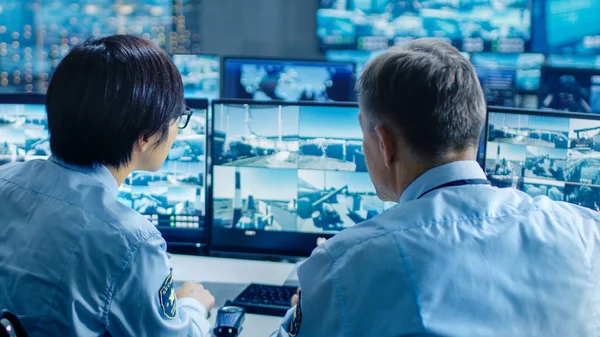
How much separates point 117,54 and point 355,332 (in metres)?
0.69

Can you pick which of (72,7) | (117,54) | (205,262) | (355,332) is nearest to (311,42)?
(72,7)

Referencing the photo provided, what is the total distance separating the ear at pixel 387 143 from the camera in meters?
1.02

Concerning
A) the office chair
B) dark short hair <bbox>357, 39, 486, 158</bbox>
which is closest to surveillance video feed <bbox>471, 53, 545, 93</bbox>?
dark short hair <bbox>357, 39, 486, 158</bbox>

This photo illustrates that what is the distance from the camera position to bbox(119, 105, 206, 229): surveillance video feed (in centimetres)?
171

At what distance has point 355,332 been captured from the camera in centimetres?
88

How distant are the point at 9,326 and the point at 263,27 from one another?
4443 mm

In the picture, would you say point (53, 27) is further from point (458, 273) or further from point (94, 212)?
point (458, 273)

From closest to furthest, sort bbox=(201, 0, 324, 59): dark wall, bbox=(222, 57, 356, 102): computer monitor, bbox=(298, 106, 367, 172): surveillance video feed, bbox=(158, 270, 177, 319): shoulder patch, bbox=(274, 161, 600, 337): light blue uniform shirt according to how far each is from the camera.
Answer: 1. bbox=(274, 161, 600, 337): light blue uniform shirt
2. bbox=(158, 270, 177, 319): shoulder patch
3. bbox=(298, 106, 367, 172): surveillance video feed
4. bbox=(222, 57, 356, 102): computer monitor
5. bbox=(201, 0, 324, 59): dark wall

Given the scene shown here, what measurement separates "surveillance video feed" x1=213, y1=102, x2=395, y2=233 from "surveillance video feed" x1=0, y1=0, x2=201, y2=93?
4049 mm

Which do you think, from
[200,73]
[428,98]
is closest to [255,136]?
[428,98]

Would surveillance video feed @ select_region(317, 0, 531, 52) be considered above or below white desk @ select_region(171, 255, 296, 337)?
above

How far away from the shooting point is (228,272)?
187 centimetres

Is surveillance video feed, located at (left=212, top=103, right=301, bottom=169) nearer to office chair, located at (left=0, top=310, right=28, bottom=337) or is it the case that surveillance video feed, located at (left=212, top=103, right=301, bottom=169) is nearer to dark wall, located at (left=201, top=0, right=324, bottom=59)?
office chair, located at (left=0, top=310, right=28, bottom=337)

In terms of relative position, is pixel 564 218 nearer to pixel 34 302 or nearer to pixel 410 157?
pixel 410 157
